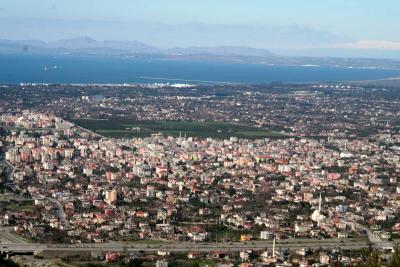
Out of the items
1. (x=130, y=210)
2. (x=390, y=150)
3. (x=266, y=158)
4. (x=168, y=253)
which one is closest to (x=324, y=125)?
(x=390, y=150)

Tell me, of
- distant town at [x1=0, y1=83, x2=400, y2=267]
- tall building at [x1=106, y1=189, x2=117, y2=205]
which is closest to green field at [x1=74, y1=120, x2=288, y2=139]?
distant town at [x1=0, y1=83, x2=400, y2=267]

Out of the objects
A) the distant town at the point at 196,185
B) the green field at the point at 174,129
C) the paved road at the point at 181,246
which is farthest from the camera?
the green field at the point at 174,129

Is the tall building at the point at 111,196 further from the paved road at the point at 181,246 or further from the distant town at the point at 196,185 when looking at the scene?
the paved road at the point at 181,246

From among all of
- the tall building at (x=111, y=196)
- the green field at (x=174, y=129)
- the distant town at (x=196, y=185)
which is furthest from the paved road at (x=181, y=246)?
the green field at (x=174, y=129)

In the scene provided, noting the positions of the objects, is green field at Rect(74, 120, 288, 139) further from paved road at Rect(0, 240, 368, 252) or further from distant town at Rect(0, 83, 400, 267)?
paved road at Rect(0, 240, 368, 252)

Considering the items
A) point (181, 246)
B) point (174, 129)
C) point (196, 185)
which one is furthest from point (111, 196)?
point (174, 129)

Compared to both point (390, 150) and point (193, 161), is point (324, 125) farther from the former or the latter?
point (193, 161)
